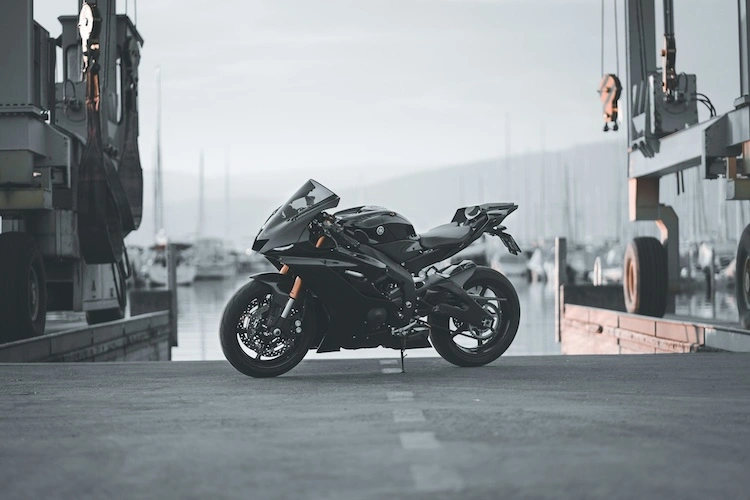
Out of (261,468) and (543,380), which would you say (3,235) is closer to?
(543,380)

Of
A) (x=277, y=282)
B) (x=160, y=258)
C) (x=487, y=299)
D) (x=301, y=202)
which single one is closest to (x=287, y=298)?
(x=277, y=282)

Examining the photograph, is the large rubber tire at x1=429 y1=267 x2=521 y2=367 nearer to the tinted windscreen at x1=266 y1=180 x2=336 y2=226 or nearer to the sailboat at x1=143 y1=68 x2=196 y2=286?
the tinted windscreen at x1=266 y1=180 x2=336 y2=226

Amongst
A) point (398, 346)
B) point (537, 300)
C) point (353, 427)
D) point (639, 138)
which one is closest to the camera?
point (353, 427)

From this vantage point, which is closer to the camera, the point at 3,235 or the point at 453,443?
the point at 453,443

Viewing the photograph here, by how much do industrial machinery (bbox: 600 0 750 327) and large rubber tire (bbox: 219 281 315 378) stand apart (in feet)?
22.2

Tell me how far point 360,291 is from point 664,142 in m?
10.7

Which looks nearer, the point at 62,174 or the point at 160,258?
the point at 62,174

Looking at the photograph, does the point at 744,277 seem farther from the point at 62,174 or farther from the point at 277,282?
the point at 62,174

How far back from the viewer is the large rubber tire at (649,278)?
18.2 meters

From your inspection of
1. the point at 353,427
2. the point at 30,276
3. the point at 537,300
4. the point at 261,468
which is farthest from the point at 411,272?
the point at 537,300

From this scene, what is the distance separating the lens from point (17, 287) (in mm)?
12492

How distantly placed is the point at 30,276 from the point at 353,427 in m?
8.13

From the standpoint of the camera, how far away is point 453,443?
5.05 metres

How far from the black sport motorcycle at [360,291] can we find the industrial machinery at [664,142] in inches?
218
